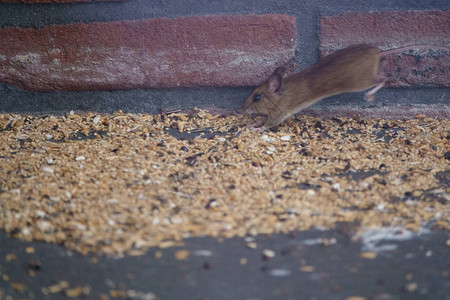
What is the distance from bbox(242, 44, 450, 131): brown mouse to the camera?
1.85 metres

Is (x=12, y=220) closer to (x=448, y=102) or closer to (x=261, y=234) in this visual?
(x=261, y=234)

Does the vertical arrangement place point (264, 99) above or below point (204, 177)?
above

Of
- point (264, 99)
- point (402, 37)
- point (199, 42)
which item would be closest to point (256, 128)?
point (264, 99)

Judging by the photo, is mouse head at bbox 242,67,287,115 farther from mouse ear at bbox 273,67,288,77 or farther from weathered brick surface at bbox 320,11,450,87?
weathered brick surface at bbox 320,11,450,87

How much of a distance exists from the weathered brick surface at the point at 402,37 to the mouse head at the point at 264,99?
0.28m

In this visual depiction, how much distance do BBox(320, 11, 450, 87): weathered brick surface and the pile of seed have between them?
210mm

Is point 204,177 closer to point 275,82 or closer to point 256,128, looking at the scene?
point 256,128

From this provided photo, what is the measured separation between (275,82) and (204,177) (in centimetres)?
64

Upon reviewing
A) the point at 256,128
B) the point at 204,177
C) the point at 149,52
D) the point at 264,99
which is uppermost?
the point at 149,52

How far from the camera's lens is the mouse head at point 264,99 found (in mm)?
1917

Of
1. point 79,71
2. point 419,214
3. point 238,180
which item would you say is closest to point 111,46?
point 79,71

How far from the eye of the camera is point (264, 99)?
195 centimetres

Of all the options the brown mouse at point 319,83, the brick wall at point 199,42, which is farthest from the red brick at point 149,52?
the brown mouse at point 319,83

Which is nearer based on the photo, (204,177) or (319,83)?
(204,177)
